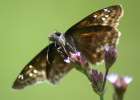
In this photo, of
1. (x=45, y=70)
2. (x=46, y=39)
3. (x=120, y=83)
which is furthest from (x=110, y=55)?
(x=46, y=39)

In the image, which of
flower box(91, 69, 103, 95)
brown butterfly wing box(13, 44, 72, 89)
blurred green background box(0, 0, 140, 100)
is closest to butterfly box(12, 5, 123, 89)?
brown butterfly wing box(13, 44, 72, 89)

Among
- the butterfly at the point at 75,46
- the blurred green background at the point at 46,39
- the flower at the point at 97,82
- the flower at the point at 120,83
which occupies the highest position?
the butterfly at the point at 75,46

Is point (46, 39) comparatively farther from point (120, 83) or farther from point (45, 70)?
point (120, 83)

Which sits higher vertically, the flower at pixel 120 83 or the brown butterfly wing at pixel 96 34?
the brown butterfly wing at pixel 96 34

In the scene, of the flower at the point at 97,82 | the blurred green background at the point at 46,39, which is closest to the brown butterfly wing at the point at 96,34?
the flower at the point at 97,82

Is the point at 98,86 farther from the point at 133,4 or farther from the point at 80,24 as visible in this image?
the point at 133,4

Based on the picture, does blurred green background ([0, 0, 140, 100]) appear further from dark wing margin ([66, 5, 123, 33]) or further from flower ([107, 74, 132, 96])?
flower ([107, 74, 132, 96])

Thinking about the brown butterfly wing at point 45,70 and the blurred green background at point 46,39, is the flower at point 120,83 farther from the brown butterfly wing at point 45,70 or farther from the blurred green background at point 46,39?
the blurred green background at point 46,39

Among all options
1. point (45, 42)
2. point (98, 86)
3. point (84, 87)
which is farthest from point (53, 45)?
point (45, 42)
